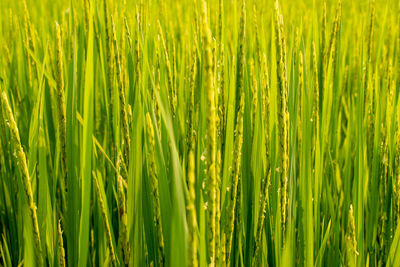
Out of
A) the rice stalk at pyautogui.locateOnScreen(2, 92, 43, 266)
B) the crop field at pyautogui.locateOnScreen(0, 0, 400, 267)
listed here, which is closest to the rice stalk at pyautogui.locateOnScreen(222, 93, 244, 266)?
the crop field at pyautogui.locateOnScreen(0, 0, 400, 267)

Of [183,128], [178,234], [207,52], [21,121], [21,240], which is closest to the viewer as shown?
[207,52]

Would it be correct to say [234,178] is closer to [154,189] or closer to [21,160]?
[154,189]

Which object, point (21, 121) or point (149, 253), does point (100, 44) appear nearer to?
point (21, 121)

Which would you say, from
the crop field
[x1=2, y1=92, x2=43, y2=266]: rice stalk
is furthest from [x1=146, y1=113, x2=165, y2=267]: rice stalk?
[x1=2, y1=92, x2=43, y2=266]: rice stalk

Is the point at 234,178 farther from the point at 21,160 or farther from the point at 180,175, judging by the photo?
the point at 21,160

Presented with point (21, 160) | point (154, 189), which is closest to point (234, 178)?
point (154, 189)

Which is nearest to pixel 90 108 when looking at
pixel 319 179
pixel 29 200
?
pixel 29 200

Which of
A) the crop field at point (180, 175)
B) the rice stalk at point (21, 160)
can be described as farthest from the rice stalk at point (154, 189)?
the rice stalk at point (21, 160)

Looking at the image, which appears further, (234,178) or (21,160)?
(234,178)

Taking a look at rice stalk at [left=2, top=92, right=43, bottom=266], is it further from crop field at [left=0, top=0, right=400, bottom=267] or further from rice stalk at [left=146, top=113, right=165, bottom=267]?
rice stalk at [left=146, top=113, right=165, bottom=267]

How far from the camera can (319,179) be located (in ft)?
2.80

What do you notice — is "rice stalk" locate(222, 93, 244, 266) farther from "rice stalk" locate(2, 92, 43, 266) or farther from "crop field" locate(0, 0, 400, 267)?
"rice stalk" locate(2, 92, 43, 266)

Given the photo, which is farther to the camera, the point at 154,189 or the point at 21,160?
the point at 154,189

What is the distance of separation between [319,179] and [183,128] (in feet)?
1.15
